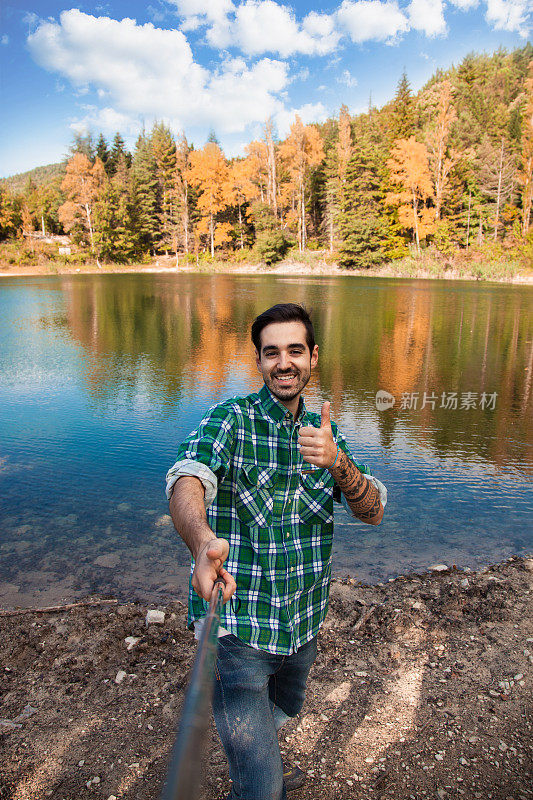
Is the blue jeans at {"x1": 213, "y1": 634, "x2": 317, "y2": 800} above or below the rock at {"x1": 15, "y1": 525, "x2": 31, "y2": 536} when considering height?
above

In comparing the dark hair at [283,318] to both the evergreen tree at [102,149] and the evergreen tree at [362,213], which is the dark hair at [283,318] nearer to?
the evergreen tree at [362,213]

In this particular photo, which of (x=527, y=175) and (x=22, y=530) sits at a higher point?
(x=527, y=175)

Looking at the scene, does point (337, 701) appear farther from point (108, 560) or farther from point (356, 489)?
point (108, 560)

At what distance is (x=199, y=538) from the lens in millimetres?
1591

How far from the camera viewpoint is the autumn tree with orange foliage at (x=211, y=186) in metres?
54.6

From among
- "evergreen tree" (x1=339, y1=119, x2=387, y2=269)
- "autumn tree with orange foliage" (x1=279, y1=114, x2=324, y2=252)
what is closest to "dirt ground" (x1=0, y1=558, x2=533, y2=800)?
"evergreen tree" (x1=339, y1=119, x2=387, y2=269)

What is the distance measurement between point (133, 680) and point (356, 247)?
154 feet

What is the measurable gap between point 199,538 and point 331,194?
179 feet

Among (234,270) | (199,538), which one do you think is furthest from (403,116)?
(199,538)

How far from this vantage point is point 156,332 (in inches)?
669

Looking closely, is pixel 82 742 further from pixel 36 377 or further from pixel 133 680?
pixel 36 377

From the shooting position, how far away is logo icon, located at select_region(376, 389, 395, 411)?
9531 mm

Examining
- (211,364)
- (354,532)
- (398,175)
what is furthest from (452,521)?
(398,175)

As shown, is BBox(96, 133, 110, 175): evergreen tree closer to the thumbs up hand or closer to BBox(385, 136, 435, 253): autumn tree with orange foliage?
BBox(385, 136, 435, 253): autumn tree with orange foliage
